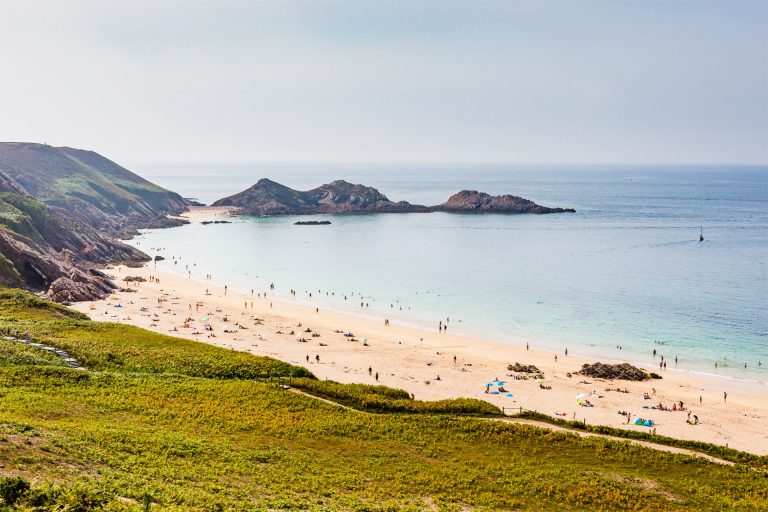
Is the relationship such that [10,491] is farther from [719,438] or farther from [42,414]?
[719,438]

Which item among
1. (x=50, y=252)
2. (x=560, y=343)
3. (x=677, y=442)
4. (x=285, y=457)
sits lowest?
(x=560, y=343)

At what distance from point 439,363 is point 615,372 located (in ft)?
59.9

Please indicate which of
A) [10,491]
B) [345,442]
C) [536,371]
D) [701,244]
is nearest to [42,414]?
[10,491]

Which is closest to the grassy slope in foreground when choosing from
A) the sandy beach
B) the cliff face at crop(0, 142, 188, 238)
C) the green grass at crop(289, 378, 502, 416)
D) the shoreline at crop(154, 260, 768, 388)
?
the green grass at crop(289, 378, 502, 416)

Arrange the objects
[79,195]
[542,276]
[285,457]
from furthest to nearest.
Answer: [79,195] → [542,276] → [285,457]

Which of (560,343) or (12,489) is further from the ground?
(12,489)

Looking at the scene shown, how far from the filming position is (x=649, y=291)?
320 ft

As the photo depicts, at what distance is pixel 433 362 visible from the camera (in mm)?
64438

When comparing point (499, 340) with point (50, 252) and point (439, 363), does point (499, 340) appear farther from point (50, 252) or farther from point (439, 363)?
point (50, 252)

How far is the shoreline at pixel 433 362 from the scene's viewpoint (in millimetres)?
50094

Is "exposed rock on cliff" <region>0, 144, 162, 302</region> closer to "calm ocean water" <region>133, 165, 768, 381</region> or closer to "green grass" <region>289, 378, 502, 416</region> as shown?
"calm ocean water" <region>133, 165, 768, 381</region>

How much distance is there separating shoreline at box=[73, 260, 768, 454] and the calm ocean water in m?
5.89

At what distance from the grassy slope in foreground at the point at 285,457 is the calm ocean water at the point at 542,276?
34.5 metres

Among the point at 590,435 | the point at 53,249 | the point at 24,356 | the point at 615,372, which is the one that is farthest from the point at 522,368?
the point at 53,249
